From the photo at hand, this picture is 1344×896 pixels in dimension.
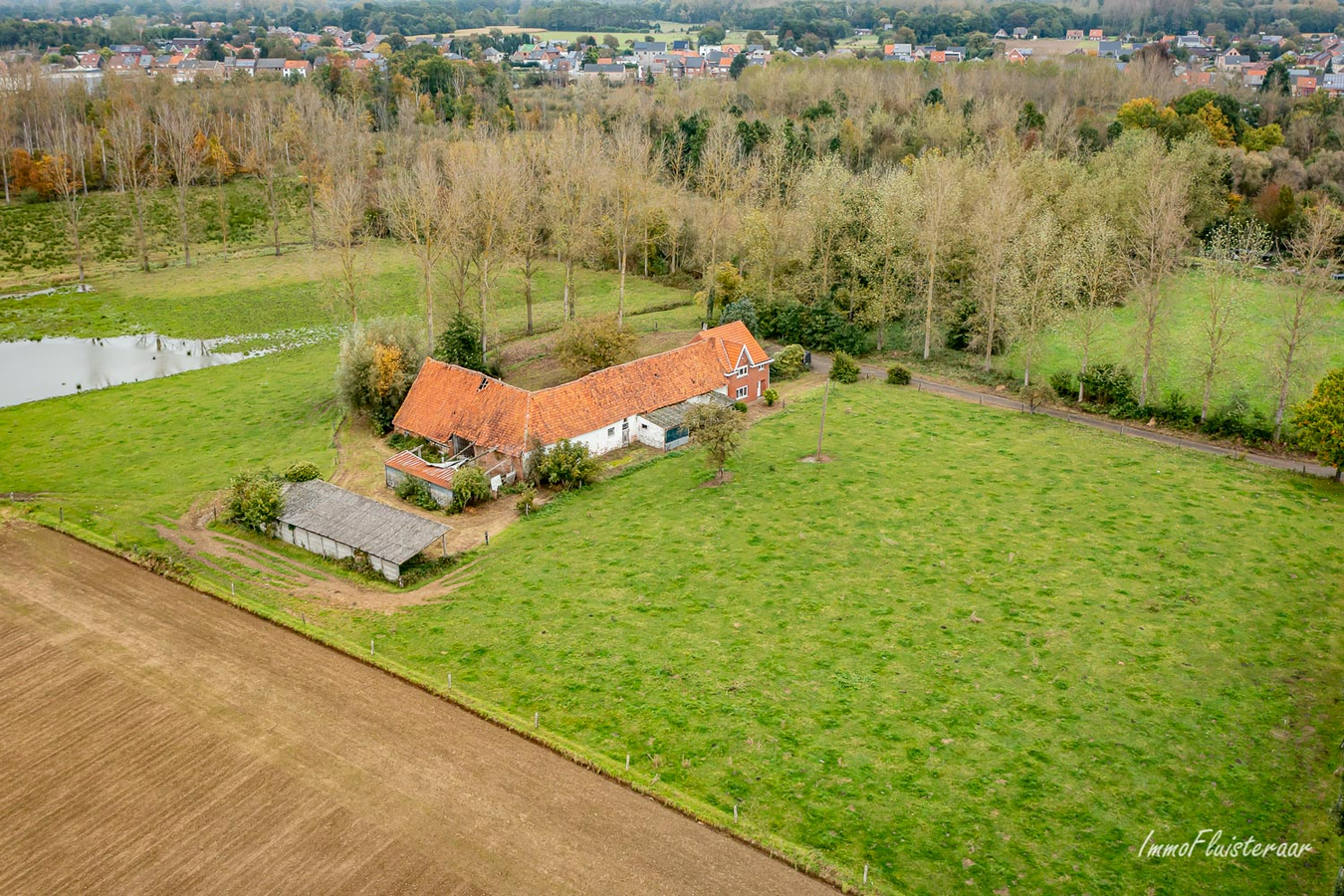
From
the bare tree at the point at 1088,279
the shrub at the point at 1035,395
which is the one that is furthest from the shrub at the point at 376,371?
the bare tree at the point at 1088,279

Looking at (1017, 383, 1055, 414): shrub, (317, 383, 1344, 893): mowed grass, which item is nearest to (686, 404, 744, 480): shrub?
(317, 383, 1344, 893): mowed grass

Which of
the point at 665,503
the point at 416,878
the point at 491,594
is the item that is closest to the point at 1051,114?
the point at 665,503

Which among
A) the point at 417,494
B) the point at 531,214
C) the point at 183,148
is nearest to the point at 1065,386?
the point at 417,494

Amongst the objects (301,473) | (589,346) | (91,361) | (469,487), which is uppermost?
(589,346)

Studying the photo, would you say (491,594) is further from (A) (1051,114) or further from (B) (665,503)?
(A) (1051,114)

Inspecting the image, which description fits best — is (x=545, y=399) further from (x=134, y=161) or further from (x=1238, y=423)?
(x=134, y=161)

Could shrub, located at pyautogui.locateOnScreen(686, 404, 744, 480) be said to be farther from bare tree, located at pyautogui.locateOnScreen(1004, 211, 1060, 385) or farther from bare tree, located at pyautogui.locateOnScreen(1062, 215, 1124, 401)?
bare tree, located at pyautogui.locateOnScreen(1062, 215, 1124, 401)
